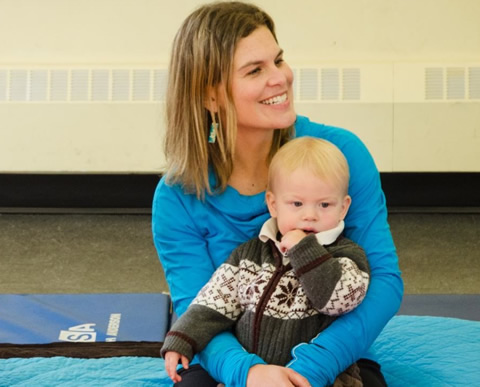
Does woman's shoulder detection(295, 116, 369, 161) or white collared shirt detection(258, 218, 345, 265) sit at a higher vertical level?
woman's shoulder detection(295, 116, 369, 161)

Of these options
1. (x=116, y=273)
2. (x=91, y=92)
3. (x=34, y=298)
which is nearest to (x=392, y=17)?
(x=91, y=92)

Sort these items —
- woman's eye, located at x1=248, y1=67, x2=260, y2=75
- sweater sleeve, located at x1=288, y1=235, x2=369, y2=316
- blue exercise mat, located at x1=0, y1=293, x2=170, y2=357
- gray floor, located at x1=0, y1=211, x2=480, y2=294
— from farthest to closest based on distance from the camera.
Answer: gray floor, located at x1=0, y1=211, x2=480, y2=294
blue exercise mat, located at x1=0, y1=293, x2=170, y2=357
woman's eye, located at x1=248, y1=67, x2=260, y2=75
sweater sleeve, located at x1=288, y1=235, x2=369, y2=316

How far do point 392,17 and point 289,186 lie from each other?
3.19 m

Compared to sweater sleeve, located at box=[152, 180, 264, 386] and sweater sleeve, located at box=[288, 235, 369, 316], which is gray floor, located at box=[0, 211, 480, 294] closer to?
sweater sleeve, located at box=[152, 180, 264, 386]

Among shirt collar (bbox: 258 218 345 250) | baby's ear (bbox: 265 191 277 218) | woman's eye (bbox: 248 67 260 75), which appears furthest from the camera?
woman's eye (bbox: 248 67 260 75)

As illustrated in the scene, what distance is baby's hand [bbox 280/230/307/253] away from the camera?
66.9 inches

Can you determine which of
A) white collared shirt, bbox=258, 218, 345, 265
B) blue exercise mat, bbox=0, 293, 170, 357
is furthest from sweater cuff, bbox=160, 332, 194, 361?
blue exercise mat, bbox=0, 293, 170, 357

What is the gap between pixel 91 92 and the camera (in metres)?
4.76

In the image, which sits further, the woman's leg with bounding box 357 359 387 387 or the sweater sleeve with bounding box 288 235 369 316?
the woman's leg with bounding box 357 359 387 387

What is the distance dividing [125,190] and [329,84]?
1.45 m

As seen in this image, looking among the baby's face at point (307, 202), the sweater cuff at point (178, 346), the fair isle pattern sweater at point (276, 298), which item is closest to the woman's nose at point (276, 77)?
the baby's face at point (307, 202)

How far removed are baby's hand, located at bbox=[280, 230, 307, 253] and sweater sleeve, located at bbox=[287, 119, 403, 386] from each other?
8.3 inches

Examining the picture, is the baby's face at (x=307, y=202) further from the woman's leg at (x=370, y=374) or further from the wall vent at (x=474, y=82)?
the wall vent at (x=474, y=82)

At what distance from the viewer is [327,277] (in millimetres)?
1637
